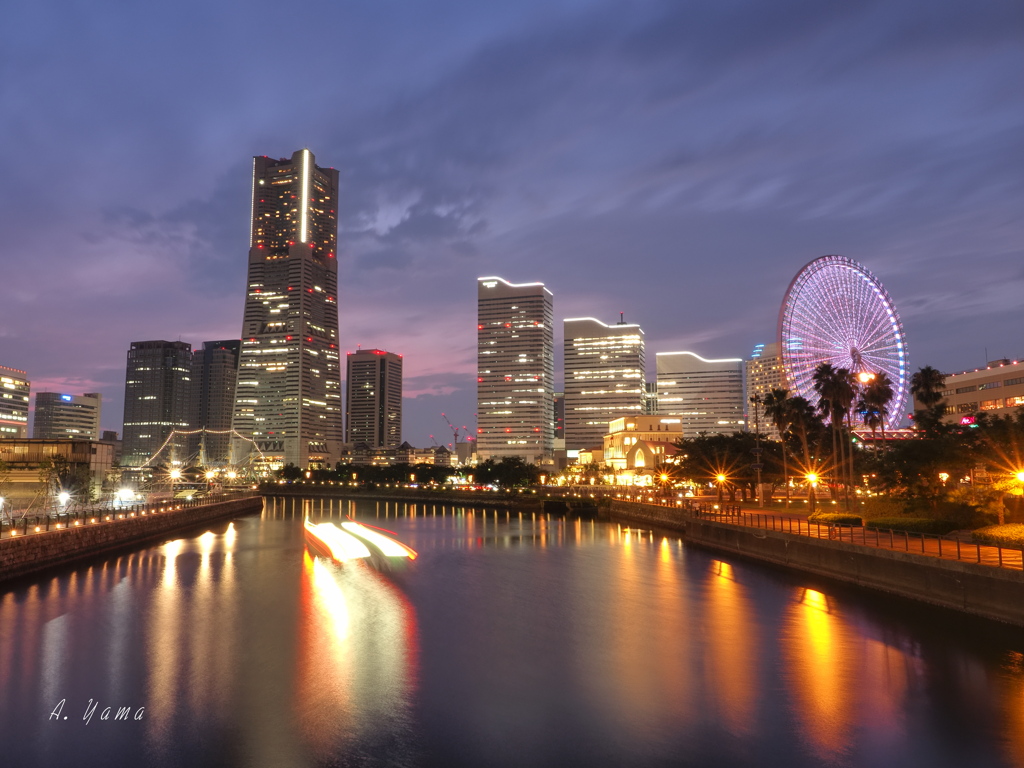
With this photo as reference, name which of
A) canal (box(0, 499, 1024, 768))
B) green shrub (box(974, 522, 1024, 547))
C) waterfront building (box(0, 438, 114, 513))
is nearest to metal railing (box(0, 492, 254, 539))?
canal (box(0, 499, 1024, 768))

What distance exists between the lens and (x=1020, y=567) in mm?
A: 30359

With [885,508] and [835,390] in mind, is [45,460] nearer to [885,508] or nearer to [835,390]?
[885,508]

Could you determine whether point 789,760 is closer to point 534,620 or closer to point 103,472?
point 534,620

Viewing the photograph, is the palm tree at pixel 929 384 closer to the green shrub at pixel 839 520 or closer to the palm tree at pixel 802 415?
the palm tree at pixel 802 415

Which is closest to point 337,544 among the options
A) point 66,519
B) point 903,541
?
point 66,519

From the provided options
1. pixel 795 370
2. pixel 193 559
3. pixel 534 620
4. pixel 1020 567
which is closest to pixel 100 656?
pixel 534 620

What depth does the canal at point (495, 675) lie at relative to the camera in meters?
19.6

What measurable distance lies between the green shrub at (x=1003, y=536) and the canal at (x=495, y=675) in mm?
4935

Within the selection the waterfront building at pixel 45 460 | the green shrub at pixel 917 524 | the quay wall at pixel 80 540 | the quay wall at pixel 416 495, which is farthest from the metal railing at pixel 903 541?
the waterfront building at pixel 45 460

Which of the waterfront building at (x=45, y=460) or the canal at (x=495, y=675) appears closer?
the canal at (x=495, y=675)

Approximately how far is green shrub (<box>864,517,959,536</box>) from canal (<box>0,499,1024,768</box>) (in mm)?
7255

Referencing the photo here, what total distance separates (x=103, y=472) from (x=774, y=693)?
104235 mm

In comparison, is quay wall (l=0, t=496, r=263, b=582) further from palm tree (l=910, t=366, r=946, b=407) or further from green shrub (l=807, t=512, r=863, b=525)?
palm tree (l=910, t=366, r=946, b=407)

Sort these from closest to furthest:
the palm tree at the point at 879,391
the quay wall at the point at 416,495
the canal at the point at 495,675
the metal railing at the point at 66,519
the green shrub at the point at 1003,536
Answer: the canal at the point at 495,675, the green shrub at the point at 1003,536, the metal railing at the point at 66,519, the palm tree at the point at 879,391, the quay wall at the point at 416,495
